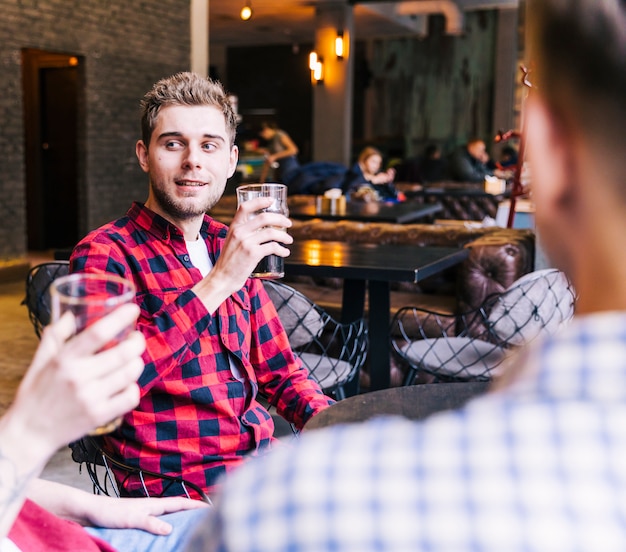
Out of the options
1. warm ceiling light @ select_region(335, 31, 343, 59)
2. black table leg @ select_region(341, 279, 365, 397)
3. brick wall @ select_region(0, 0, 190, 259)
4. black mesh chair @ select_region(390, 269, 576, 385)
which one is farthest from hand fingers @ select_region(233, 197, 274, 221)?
warm ceiling light @ select_region(335, 31, 343, 59)

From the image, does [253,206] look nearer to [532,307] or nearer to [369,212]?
[532,307]

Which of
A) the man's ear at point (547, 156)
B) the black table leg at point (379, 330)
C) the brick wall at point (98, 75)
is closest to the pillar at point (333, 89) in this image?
the brick wall at point (98, 75)

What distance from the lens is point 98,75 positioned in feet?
25.5

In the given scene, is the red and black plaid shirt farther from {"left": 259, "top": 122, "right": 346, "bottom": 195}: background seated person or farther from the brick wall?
{"left": 259, "top": 122, "right": 346, "bottom": 195}: background seated person

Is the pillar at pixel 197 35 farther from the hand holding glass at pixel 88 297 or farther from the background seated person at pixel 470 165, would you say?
the hand holding glass at pixel 88 297

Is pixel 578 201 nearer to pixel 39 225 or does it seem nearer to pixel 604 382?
pixel 604 382

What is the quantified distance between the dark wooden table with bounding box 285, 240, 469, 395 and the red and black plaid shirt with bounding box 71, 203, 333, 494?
107 cm

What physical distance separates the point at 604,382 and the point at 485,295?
3193 mm

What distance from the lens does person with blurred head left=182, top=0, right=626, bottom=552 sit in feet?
1.21

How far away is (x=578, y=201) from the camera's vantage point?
46 cm

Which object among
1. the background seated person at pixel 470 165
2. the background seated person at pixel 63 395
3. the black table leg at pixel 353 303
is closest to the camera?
the background seated person at pixel 63 395

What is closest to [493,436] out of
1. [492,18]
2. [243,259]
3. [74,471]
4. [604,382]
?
[604,382]

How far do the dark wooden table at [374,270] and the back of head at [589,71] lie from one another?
2.25m

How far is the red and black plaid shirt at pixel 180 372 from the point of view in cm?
145
